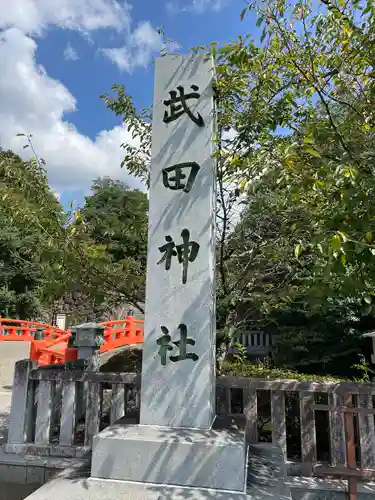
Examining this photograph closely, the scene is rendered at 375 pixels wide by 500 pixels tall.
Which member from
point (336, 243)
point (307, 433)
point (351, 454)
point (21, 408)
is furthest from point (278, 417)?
point (21, 408)

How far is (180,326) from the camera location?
3.07 m

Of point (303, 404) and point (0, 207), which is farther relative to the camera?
point (0, 207)

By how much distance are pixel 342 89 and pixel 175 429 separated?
10.6 ft

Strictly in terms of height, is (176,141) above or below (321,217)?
above

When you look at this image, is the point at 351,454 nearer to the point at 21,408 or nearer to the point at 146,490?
the point at 146,490

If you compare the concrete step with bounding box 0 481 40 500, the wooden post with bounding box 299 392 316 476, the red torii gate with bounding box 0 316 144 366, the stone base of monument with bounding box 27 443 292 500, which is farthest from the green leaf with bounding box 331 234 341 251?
the red torii gate with bounding box 0 316 144 366

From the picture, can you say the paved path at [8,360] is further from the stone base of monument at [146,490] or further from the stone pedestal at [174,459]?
the stone pedestal at [174,459]

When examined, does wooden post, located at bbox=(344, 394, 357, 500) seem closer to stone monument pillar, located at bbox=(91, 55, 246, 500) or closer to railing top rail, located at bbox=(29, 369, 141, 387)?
stone monument pillar, located at bbox=(91, 55, 246, 500)

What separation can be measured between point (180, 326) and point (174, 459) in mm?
953

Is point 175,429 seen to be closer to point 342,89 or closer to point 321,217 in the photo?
point 321,217

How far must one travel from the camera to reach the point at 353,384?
11.7 feet

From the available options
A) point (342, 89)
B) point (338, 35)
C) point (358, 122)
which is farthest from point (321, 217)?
point (338, 35)

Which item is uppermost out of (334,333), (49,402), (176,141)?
(176,141)

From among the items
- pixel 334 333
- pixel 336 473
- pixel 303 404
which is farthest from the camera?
pixel 334 333
